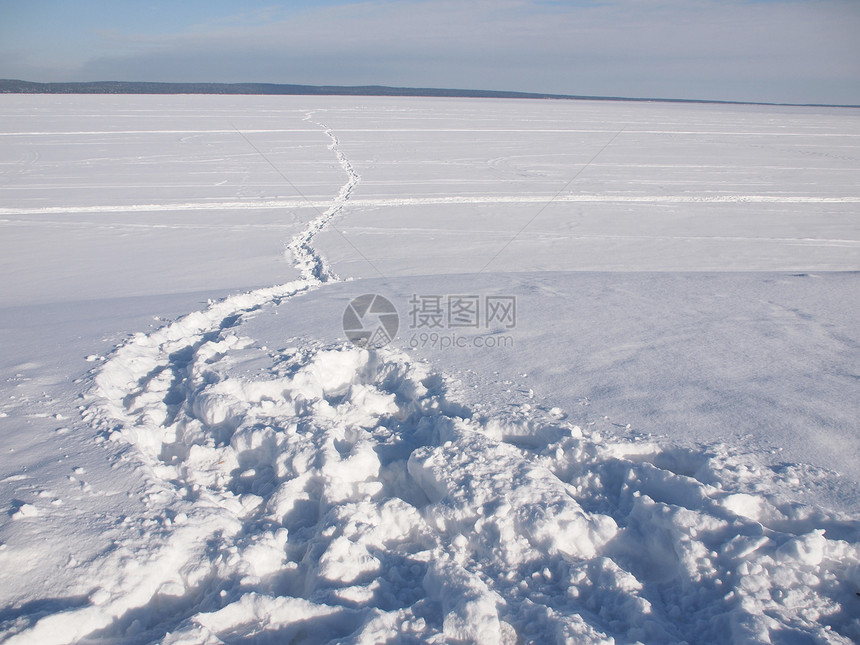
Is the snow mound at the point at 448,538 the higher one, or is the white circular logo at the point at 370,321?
the white circular logo at the point at 370,321

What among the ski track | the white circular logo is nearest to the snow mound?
the ski track

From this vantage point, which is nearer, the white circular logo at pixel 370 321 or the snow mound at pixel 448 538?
the snow mound at pixel 448 538

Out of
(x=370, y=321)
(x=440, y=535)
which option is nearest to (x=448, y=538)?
(x=440, y=535)

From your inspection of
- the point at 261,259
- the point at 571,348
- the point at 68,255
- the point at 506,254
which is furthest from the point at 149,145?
the point at 571,348

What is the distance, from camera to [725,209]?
8.31 meters

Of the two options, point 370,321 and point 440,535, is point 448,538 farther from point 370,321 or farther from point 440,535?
point 370,321

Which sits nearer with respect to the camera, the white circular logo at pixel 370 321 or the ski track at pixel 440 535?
the ski track at pixel 440 535

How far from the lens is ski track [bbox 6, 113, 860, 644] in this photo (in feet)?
5.71

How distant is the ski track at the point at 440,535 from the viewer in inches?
68.5

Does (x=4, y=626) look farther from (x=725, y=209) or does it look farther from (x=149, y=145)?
(x=149, y=145)

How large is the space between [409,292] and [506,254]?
1.87 meters

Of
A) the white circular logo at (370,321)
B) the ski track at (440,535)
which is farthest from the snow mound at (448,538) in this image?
the white circular logo at (370,321)

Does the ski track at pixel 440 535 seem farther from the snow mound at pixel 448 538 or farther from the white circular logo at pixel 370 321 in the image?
the white circular logo at pixel 370 321

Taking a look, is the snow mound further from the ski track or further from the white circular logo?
the white circular logo
